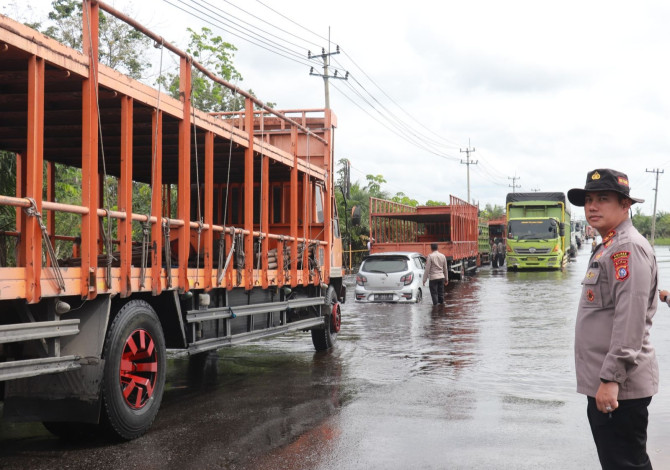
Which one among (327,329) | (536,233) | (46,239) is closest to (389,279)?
(327,329)

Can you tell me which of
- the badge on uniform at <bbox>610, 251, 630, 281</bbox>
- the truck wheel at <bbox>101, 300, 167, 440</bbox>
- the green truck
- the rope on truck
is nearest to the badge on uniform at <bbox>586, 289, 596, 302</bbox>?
the badge on uniform at <bbox>610, 251, 630, 281</bbox>

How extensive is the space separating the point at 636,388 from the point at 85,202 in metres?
3.72

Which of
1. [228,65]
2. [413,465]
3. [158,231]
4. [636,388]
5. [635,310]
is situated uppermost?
[228,65]

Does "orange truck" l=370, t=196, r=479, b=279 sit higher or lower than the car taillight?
higher

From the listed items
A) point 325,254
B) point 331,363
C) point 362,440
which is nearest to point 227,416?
point 362,440

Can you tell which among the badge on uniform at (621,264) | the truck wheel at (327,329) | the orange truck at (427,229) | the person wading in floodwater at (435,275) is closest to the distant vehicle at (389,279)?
the person wading in floodwater at (435,275)

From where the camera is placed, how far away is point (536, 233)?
111 feet

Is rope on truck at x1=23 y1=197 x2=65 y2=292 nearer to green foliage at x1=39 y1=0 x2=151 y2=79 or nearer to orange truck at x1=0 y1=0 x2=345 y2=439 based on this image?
orange truck at x1=0 y1=0 x2=345 y2=439

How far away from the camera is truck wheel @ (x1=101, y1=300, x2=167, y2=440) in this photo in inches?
209

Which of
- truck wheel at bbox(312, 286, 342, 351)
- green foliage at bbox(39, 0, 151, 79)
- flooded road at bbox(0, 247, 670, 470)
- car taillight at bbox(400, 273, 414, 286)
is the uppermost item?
green foliage at bbox(39, 0, 151, 79)

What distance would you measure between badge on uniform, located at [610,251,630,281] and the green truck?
3127cm

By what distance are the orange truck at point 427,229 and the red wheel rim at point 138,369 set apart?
20142mm

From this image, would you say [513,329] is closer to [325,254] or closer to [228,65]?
[325,254]

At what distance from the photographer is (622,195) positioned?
11.5 ft
